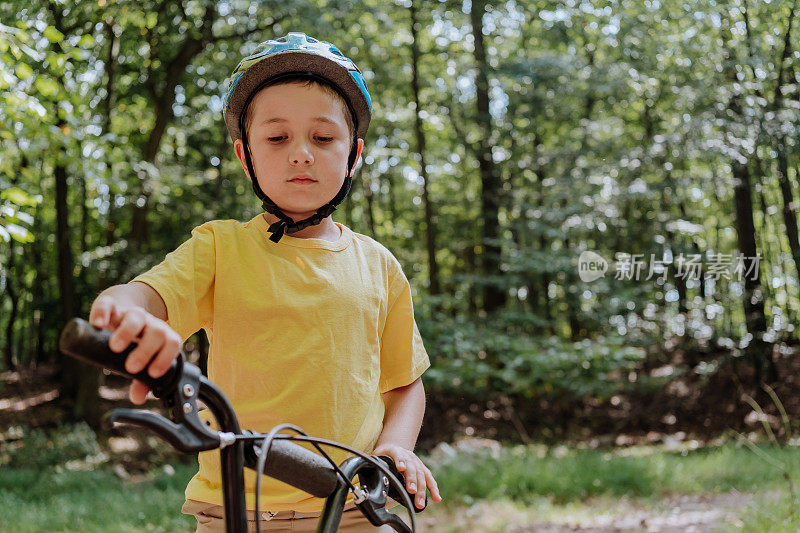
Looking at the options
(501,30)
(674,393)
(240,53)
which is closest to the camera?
(674,393)

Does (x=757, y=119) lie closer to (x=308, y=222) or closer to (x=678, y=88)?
(x=678, y=88)

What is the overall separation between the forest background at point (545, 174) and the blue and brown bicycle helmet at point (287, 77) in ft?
12.2

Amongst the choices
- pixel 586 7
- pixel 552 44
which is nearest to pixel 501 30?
pixel 552 44

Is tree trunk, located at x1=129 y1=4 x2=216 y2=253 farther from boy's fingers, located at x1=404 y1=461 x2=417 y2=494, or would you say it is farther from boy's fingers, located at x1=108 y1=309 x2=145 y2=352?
boy's fingers, located at x1=108 y1=309 x2=145 y2=352

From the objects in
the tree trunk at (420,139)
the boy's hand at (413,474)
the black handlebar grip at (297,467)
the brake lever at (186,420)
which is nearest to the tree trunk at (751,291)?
the tree trunk at (420,139)

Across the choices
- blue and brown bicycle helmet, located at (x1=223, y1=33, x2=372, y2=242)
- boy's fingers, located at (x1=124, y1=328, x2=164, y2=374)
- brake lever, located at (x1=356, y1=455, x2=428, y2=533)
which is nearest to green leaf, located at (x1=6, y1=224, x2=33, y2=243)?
blue and brown bicycle helmet, located at (x1=223, y1=33, x2=372, y2=242)

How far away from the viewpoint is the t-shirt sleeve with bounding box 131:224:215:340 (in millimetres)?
1395

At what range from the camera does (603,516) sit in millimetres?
5719

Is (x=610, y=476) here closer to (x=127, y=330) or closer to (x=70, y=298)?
(x=127, y=330)

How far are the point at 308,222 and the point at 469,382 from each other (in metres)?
8.06

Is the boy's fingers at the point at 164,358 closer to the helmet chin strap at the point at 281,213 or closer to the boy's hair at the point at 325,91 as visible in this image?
the helmet chin strap at the point at 281,213

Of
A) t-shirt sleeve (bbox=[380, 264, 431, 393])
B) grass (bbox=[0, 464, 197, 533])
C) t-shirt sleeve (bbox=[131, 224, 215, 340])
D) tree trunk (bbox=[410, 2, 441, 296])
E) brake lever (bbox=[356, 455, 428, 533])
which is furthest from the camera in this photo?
tree trunk (bbox=[410, 2, 441, 296])

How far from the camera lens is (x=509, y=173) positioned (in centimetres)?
1300

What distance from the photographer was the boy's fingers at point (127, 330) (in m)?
0.88
